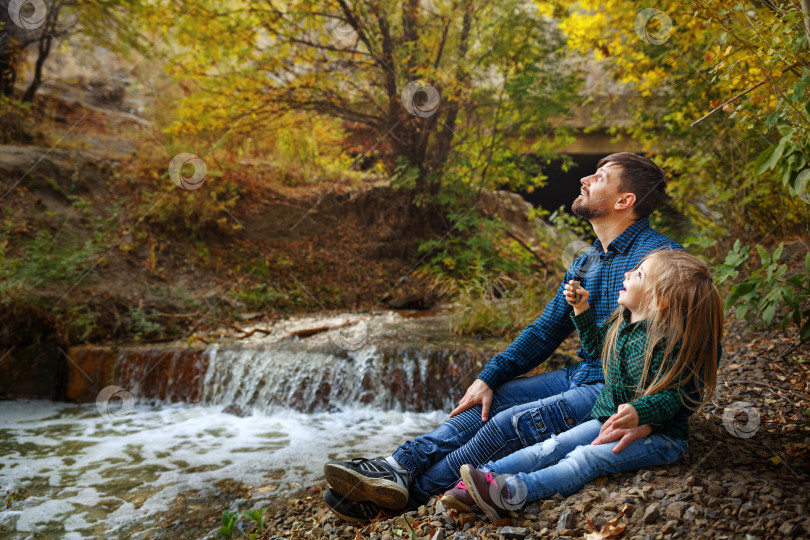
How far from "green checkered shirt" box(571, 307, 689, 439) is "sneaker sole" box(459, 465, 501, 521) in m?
0.55

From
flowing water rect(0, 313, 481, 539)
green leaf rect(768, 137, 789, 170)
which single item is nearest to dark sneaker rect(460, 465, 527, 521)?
flowing water rect(0, 313, 481, 539)

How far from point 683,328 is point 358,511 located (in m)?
1.43

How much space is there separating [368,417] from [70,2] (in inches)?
329

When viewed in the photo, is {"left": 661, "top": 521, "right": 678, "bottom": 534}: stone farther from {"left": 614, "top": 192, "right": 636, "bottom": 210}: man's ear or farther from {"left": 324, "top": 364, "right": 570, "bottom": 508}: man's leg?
{"left": 614, "top": 192, "right": 636, "bottom": 210}: man's ear

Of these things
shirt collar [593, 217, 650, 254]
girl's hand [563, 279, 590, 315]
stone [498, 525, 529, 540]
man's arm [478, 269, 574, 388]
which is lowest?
stone [498, 525, 529, 540]

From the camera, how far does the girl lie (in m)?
1.79

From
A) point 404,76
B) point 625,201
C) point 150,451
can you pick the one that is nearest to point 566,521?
point 625,201

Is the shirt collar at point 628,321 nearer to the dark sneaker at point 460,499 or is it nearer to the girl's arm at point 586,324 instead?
the girl's arm at point 586,324

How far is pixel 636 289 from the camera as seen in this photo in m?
1.91

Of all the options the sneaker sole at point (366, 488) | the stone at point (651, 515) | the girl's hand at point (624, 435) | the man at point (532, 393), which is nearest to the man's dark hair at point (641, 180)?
the man at point (532, 393)

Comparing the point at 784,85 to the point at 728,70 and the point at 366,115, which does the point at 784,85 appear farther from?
the point at 366,115

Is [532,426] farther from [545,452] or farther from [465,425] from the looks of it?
[465,425]

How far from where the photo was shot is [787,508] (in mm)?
1578

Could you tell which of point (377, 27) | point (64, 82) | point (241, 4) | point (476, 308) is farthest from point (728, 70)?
point (64, 82)
